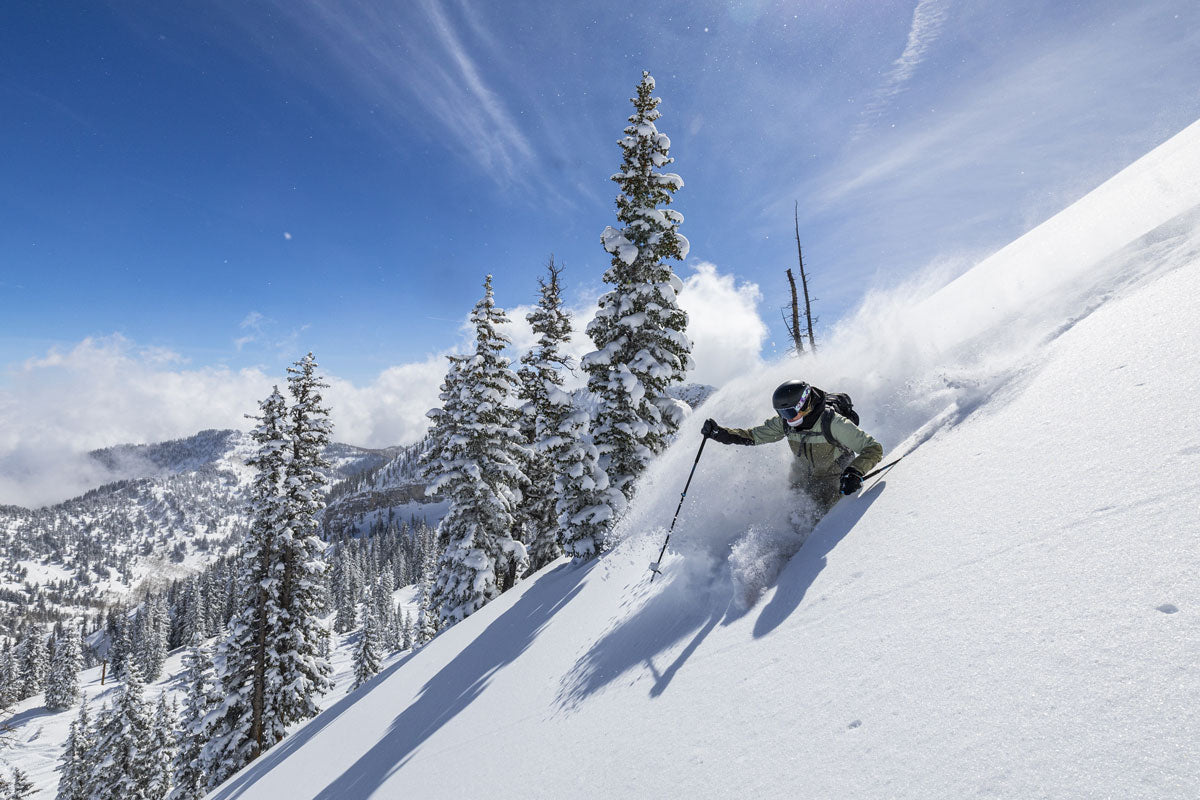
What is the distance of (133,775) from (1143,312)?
157ft

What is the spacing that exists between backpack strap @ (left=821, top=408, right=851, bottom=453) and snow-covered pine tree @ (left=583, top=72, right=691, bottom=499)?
9.75 m

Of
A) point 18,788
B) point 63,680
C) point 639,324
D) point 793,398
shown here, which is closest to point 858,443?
point 793,398

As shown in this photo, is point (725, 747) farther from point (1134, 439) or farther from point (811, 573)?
point (1134, 439)

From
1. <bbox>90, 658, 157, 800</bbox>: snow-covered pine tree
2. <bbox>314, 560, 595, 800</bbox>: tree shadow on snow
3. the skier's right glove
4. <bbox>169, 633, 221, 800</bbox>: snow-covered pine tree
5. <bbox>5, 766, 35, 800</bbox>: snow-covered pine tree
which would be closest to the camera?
the skier's right glove

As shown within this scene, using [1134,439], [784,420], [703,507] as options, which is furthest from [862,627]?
[703,507]

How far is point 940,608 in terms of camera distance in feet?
9.61

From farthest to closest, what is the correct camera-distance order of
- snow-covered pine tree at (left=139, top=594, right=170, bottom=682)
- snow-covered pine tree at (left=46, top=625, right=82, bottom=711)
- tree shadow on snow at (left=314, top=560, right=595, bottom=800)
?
snow-covered pine tree at (left=139, top=594, right=170, bottom=682)
snow-covered pine tree at (left=46, top=625, right=82, bottom=711)
tree shadow on snow at (left=314, top=560, right=595, bottom=800)

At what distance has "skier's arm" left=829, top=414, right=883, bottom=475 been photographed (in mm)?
4984

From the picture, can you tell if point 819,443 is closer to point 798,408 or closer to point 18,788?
point 798,408

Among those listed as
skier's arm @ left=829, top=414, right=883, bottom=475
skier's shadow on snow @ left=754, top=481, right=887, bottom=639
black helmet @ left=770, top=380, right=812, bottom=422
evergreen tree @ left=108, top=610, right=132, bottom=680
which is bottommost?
evergreen tree @ left=108, top=610, right=132, bottom=680

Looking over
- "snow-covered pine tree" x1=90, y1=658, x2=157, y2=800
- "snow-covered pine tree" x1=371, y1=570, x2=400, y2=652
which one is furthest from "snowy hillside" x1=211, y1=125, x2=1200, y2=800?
"snow-covered pine tree" x1=371, y1=570, x2=400, y2=652

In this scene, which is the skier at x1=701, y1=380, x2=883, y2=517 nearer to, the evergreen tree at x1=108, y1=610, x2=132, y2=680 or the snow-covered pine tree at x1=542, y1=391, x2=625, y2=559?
the snow-covered pine tree at x1=542, y1=391, x2=625, y2=559

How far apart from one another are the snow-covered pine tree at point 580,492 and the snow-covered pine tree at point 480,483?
4.84m

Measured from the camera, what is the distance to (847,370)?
856 centimetres
